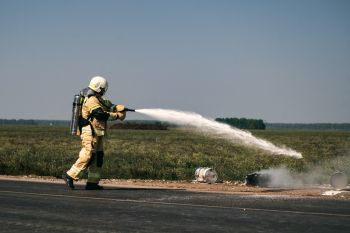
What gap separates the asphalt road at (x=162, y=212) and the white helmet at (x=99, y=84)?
2.05 metres

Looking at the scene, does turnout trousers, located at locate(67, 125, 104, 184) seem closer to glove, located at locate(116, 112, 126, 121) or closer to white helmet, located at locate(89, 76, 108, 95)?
glove, located at locate(116, 112, 126, 121)

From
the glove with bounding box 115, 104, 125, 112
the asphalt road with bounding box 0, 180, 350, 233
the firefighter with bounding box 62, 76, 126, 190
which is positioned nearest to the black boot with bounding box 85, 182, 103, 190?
the firefighter with bounding box 62, 76, 126, 190

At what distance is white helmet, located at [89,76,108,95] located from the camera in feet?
40.2

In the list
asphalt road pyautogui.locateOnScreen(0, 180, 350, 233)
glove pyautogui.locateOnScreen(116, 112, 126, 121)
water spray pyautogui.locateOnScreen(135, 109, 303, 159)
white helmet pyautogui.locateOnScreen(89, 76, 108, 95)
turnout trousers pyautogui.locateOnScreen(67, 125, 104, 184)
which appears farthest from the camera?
water spray pyautogui.locateOnScreen(135, 109, 303, 159)

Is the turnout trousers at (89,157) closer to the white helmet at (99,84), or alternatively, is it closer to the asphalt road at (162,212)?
the asphalt road at (162,212)

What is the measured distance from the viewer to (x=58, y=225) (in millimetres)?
7664

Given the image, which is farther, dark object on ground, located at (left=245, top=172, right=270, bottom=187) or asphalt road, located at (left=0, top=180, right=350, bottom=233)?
dark object on ground, located at (left=245, top=172, right=270, bottom=187)

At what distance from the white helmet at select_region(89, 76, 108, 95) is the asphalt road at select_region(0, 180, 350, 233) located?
2.05 metres

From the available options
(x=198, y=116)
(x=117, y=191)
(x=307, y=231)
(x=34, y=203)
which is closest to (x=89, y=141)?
(x=117, y=191)

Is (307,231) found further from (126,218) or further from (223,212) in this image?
(126,218)

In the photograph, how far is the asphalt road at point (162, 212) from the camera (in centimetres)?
752

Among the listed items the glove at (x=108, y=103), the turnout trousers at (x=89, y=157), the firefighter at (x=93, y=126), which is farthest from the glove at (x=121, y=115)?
the turnout trousers at (x=89, y=157)

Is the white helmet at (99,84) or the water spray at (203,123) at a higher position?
the white helmet at (99,84)

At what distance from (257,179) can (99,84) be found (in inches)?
197
